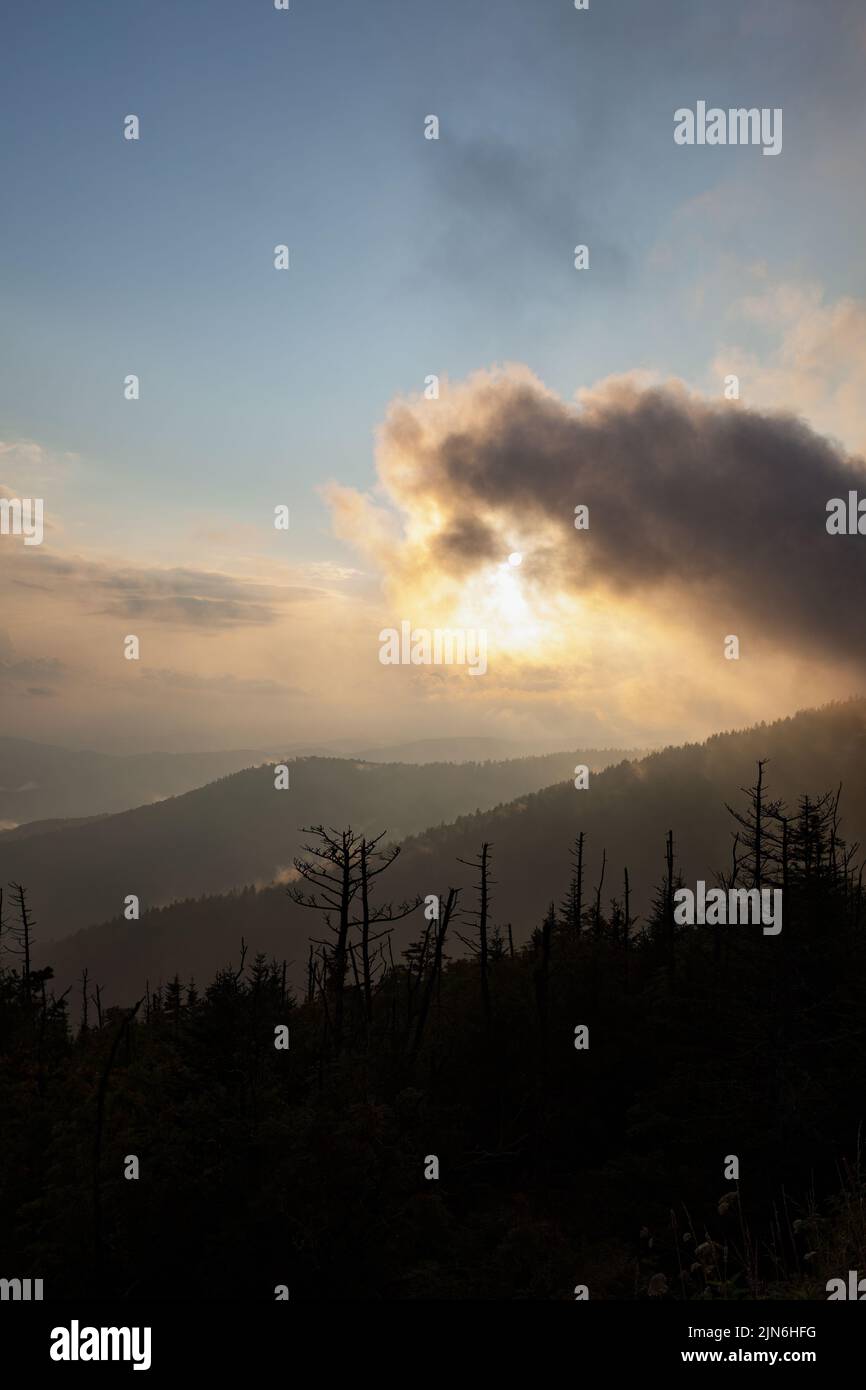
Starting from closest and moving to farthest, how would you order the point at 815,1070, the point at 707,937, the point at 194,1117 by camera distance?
the point at 194,1117 < the point at 815,1070 < the point at 707,937

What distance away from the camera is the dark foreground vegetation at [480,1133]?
15133 mm

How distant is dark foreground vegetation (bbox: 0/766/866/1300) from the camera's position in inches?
596

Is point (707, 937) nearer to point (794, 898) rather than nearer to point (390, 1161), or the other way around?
point (794, 898)

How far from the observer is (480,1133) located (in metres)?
35.1

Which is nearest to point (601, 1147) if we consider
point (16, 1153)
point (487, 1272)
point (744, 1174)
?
point (744, 1174)

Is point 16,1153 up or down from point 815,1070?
down
